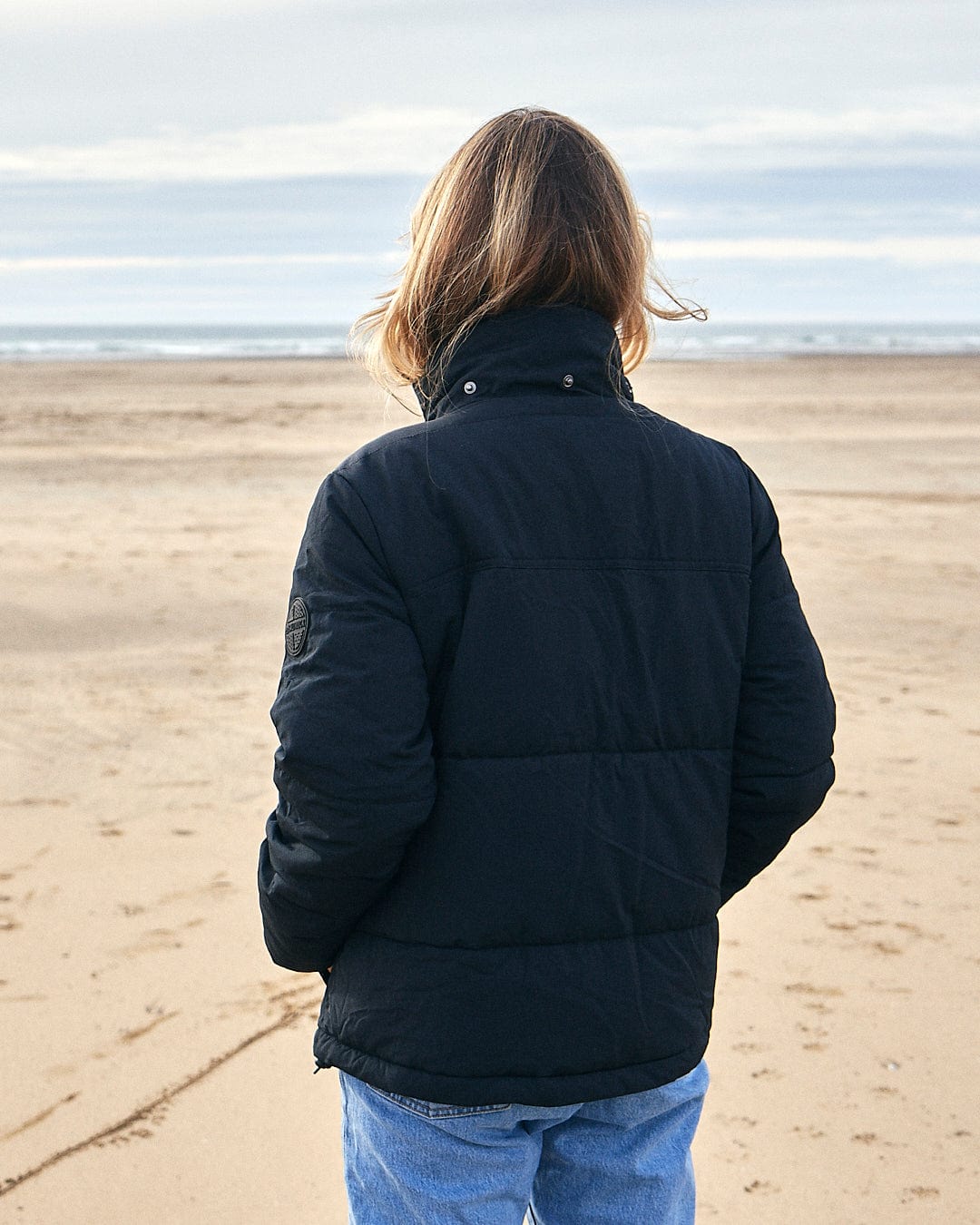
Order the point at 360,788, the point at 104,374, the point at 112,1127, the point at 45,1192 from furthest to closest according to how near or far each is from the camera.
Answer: the point at 104,374 < the point at 112,1127 < the point at 45,1192 < the point at 360,788

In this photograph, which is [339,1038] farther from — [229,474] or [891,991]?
[229,474]

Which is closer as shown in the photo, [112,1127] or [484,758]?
[484,758]

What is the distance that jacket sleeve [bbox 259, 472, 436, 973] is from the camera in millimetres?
1319

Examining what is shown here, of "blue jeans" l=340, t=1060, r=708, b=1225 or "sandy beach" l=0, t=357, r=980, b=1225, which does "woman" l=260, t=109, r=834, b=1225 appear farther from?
"sandy beach" l=0, t=357, r=980, b=1225

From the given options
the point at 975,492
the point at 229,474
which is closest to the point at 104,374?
the point at 229,474

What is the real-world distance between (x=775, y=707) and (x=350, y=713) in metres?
0.54

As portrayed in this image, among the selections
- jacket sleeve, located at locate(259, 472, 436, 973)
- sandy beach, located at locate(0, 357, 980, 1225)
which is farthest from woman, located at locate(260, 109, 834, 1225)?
sandy beach, located at locate(0, 357, 980, 1225)


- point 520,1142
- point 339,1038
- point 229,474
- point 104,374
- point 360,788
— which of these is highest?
point 360,788

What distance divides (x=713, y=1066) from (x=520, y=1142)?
5.76ft

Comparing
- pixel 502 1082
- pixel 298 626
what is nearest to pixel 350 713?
pixel 298 626

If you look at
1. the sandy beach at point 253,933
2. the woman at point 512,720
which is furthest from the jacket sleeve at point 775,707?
the sandy beach at point 253,933

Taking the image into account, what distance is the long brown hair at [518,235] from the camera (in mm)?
1392

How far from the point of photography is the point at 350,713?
1.32 meters

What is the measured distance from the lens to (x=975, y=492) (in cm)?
1264
